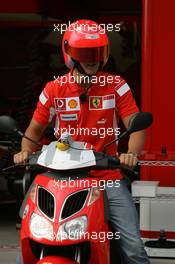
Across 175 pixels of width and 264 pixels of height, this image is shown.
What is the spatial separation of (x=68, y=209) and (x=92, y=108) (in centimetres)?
84

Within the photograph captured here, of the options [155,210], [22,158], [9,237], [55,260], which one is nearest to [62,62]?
[9,237]

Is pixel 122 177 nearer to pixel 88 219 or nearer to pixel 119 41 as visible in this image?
pixel 88 219

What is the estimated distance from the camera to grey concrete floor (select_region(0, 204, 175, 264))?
767 centimetres

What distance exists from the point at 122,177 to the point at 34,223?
32.7 inches

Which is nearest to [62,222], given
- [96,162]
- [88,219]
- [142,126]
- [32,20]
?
[88,219]

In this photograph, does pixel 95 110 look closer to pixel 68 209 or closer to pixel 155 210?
pixel 68 209

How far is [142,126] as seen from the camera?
427cm

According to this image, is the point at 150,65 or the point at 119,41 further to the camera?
the point at 119,41

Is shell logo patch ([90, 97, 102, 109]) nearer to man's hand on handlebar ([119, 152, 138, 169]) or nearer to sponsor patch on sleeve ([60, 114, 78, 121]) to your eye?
sponsor patch on sleeve ([60, 114, 78, 121])

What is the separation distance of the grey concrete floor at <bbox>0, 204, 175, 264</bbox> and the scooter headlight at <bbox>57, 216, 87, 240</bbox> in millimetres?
3595

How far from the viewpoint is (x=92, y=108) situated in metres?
4.69

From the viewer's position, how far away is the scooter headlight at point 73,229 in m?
3.96

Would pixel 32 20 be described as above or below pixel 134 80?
above

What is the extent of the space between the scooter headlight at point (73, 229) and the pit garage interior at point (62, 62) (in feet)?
11.7
